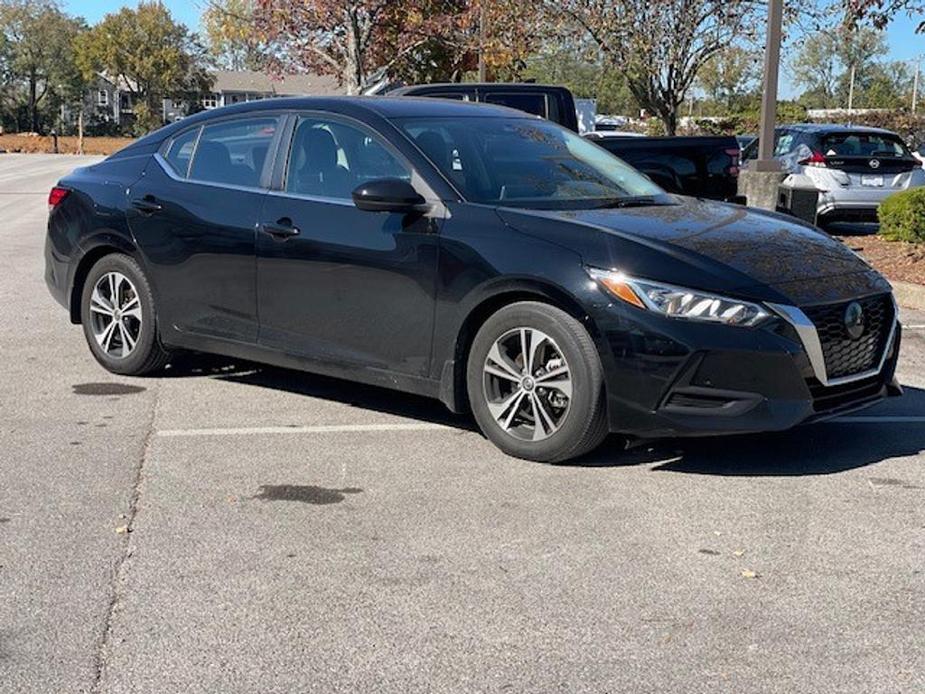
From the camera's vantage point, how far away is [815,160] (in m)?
16.1

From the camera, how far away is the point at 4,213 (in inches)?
815

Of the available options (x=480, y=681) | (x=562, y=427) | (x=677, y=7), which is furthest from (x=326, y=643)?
(x=677, y=7)

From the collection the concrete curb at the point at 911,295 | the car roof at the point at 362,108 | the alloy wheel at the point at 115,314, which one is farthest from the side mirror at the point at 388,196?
the concrete curb at the point at 911,295

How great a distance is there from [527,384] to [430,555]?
1320 millimetres

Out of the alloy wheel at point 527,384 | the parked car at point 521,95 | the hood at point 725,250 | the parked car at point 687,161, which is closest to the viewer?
the hood at point 725,250

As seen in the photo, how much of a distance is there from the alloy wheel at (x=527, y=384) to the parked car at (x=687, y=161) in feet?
22.6

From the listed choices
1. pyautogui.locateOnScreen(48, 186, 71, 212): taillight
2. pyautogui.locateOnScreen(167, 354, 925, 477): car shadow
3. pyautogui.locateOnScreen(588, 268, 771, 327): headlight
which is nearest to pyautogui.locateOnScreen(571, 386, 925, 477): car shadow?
pyautogui.locateOnScreen(167, 354, 925, 477): car shadow

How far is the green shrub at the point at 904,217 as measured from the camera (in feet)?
43.6

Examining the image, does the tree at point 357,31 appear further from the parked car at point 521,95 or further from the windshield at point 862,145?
the parked car at point 521,95

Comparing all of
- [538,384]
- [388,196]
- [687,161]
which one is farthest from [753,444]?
[687,161]

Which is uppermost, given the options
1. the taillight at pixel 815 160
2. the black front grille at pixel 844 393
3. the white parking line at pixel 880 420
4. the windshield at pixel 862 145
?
the windshield at pixel 862 145

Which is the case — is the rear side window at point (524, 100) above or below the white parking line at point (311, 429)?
above

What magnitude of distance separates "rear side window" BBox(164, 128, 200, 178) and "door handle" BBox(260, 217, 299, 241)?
0.89 metres

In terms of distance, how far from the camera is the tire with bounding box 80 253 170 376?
23.4 ft
